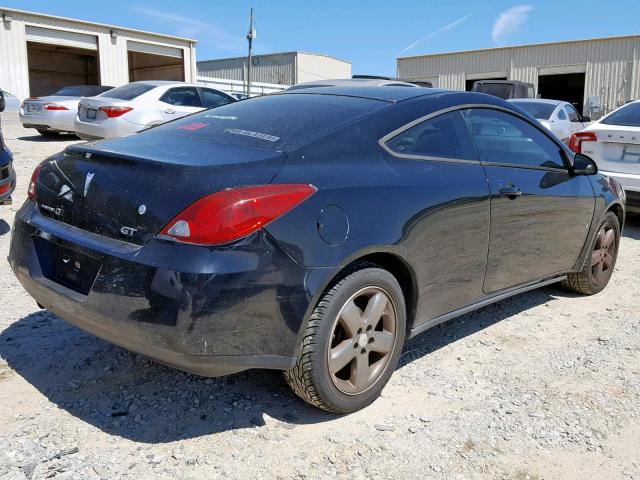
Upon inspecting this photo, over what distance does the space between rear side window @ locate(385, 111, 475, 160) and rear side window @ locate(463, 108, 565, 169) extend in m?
0.11

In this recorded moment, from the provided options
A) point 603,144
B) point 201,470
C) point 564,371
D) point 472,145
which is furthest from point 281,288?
point 603,144

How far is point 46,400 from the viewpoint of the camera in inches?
115

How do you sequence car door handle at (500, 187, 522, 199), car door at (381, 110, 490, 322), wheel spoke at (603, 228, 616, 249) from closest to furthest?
car door at (381, 110, 490, 322) → car door handle at (500, 187, 522, 199) → wheel spoke at (603, 228, 616, 249)

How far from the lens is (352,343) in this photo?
2801 mm

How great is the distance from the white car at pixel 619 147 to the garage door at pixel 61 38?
24.6 metres

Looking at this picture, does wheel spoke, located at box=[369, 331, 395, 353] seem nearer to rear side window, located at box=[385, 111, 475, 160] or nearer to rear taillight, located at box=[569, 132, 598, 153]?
rear side window, located at box=[385, 111, 475, 160]

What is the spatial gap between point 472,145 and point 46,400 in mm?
2633

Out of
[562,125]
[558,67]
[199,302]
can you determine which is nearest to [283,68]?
[558,67]

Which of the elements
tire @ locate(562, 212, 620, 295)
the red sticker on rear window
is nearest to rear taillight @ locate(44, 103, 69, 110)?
the red sticker on rear window

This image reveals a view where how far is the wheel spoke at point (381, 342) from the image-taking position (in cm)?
290

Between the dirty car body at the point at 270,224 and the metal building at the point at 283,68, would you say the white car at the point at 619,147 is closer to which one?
the dirty car body at the point at 270,224

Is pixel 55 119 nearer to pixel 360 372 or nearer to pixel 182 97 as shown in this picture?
pixel 182 97

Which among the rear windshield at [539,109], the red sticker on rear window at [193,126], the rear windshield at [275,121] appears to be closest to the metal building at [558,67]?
the rear windshield at [539,109]

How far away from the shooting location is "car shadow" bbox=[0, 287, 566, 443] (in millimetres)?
2783
